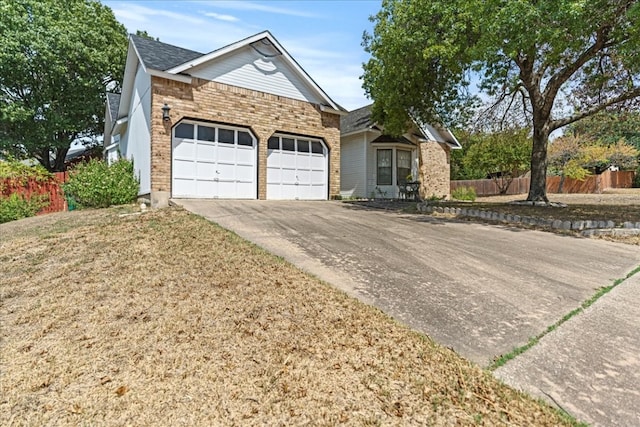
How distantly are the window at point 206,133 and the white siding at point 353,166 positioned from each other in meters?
7.28

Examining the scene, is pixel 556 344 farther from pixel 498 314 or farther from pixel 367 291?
pixel 367 291

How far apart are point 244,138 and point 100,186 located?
4.62m

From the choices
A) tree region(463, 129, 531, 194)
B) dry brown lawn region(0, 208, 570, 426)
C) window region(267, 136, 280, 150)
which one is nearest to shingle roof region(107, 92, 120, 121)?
window region(267, 136, 280, 150)

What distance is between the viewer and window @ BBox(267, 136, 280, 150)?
490 inches

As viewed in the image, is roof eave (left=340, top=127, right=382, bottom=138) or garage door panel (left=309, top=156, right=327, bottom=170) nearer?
garage door panel (left=309, top=156, right=327, bottom=170)

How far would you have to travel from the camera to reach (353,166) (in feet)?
54.7

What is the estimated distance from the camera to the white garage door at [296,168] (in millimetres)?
12508

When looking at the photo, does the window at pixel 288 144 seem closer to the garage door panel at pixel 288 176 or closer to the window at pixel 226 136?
the garage door panel at pixel 288 176

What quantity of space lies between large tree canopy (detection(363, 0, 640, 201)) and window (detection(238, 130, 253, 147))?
15.9 feet

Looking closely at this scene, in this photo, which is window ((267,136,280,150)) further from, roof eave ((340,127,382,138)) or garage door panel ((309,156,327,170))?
roof eave ((340,127,382,138))

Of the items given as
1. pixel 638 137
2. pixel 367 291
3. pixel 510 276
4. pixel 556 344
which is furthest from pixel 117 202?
pixel 638 137

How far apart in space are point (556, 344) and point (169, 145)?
408 inches

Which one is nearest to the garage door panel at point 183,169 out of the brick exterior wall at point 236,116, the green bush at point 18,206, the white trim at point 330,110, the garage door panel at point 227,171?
the brick exterior wall at point 236,116

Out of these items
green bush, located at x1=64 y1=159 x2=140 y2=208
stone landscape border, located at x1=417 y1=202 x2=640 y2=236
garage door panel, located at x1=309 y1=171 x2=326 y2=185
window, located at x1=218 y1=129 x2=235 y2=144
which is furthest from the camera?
garage door panel, located at x1=309 y1=171 x2=326 y2=185
